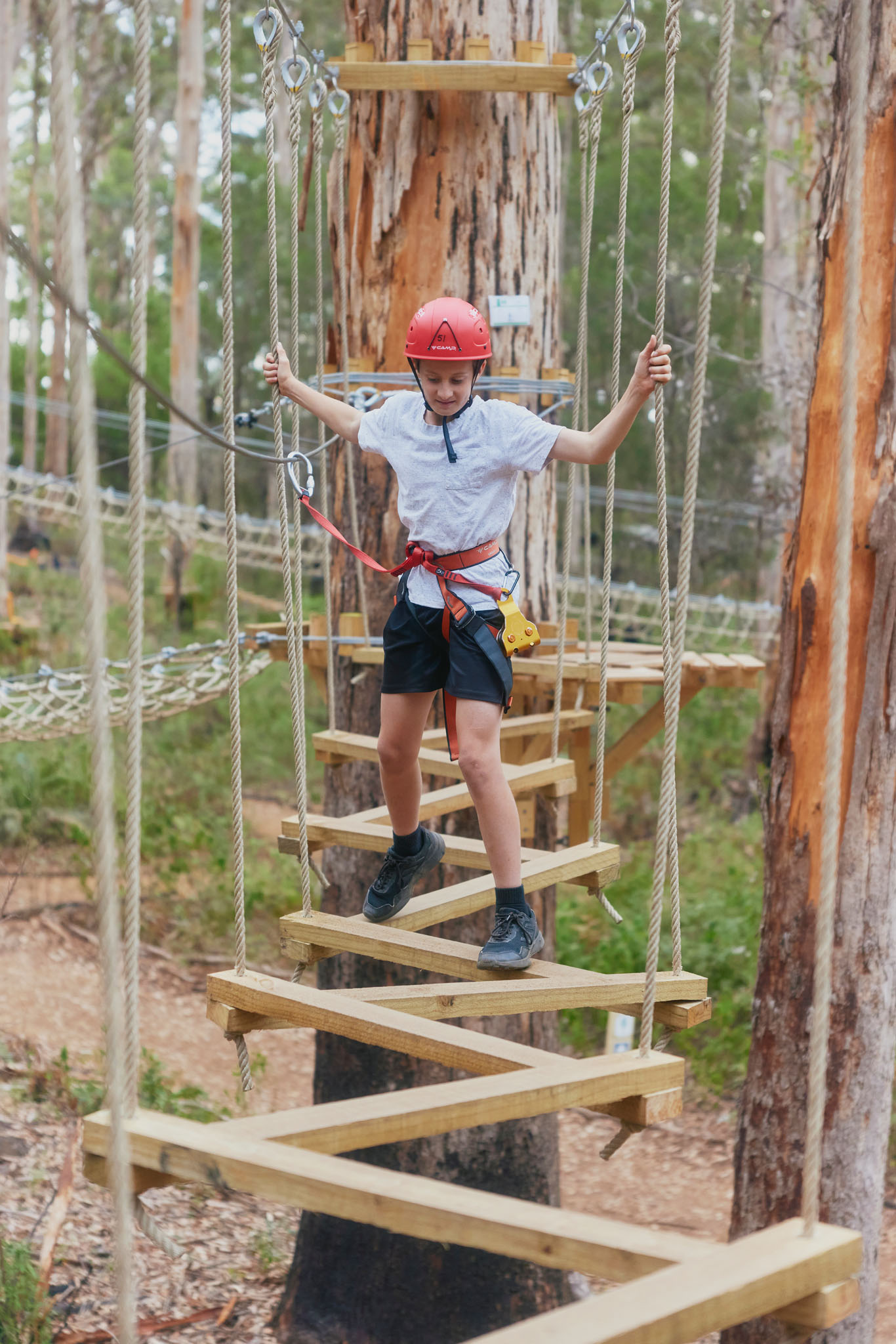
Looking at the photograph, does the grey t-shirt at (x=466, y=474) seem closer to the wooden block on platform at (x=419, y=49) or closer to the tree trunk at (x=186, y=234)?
the wooden block on platform at (x=419, y=49)

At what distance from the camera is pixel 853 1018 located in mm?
3098

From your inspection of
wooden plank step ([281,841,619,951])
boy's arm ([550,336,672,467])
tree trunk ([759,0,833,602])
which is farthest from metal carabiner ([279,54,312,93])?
tree trunk ([759,0,833,602])

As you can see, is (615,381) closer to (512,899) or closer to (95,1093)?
(512,899)

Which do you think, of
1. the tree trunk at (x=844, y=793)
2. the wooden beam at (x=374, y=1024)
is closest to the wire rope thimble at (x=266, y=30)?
the tree trunk at (x=844, y=793)

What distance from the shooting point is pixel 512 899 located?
2191mm

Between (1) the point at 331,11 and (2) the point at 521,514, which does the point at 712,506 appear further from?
(1) the point at 331,11

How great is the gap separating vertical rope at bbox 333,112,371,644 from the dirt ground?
187 cm

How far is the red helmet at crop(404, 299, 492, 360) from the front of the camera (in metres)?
2.12

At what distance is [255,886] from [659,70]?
12.3 meters

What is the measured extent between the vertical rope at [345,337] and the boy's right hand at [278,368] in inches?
30.6

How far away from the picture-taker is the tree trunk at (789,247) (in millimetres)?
6699

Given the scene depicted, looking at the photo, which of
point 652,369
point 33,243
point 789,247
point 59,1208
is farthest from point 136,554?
point 33,243

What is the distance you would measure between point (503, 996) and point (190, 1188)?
2.59 m

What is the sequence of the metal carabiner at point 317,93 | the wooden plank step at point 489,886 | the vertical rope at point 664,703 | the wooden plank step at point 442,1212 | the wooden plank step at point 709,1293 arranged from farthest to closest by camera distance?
the metal carabiner at point 317,93 → the wooden plank step at point 489,886 → the vertical rope at point 664,703 → the wooden plank step at point 442,1212 → the wooden plank step at point 709,1293
